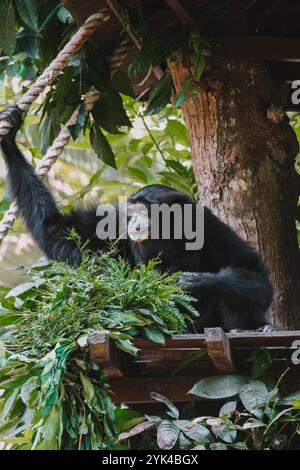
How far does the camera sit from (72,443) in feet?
17.6

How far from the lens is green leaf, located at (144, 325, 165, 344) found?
5.47 m

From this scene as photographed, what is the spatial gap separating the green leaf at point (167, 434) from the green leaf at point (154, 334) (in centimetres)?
60

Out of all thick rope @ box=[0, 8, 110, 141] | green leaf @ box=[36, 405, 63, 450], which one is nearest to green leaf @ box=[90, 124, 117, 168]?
thick rope @ box=[0, 8, 110, 141]

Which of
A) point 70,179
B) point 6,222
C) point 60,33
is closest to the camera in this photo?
point 6,222

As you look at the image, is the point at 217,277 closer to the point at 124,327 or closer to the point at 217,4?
the point at 124,327

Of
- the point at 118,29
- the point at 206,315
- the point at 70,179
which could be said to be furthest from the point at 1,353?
the point at 70,179

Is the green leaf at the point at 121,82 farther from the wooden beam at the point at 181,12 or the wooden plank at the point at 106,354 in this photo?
the wooden plank at the point at 106,354

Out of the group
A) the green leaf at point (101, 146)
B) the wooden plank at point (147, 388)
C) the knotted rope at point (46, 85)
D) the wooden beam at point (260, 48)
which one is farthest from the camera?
the green leaf at point (101, 146)

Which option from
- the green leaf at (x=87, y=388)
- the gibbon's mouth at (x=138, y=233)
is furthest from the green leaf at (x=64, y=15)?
the green leaf at (x=87, y=388)

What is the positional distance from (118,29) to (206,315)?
2530 mm

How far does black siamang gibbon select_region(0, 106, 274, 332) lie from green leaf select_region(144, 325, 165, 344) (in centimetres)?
119

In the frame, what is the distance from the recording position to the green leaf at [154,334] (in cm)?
547

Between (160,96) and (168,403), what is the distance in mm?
2986

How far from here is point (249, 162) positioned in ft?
24.5
